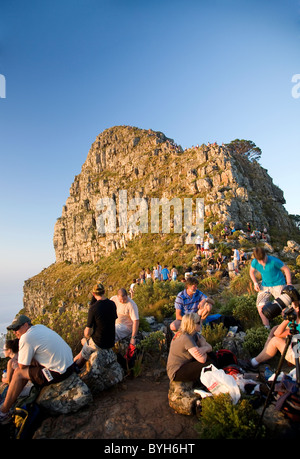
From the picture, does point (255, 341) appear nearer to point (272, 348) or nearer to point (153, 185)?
point (272, 348)

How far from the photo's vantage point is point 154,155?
60.2 meters

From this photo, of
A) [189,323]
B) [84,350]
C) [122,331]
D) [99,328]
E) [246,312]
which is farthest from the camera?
[246,312]

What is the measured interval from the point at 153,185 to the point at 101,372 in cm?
4629

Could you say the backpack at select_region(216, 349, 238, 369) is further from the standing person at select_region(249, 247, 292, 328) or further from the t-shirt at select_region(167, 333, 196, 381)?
the standing person at select_region(249, 247, 292, 328)

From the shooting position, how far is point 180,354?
3787 millimetres

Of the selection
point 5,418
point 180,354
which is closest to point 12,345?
point 5,418

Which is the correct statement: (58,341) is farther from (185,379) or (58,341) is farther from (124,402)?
(185,379)

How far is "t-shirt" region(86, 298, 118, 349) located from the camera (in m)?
4.36

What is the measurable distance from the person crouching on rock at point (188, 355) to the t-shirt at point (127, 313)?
5.42 feet

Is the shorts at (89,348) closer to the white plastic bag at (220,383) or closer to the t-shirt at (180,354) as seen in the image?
the t-shirt at (180,354)

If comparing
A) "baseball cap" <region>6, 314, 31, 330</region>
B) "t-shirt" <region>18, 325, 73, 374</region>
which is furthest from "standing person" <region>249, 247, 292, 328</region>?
"baseball cap" <region>6, 314, 31, 330</region>

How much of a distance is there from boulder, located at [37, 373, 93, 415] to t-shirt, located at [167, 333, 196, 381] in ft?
4.12

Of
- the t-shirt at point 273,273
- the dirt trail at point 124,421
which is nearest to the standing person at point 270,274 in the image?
the t-shirt at point 273,273

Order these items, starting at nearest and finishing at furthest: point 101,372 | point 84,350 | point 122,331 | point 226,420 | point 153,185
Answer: point 226,420 < point 101,372 < point 84,350 < point 122,331 < point 153,185
